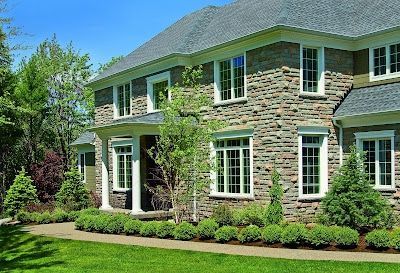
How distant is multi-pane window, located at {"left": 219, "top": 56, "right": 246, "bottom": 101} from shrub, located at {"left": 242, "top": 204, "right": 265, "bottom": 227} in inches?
160

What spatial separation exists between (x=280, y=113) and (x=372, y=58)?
13.3 ft

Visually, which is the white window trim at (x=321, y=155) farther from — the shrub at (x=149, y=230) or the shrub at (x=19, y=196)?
the shrub at (x=19, y=196)

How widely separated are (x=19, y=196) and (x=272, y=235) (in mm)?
14139

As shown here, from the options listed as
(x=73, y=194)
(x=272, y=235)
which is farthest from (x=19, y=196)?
(x=272, y=235)

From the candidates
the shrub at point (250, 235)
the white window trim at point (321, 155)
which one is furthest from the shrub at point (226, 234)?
the white window trim at point (321, 155)

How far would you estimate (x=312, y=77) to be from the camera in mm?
17797

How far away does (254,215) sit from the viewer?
53.8 feet

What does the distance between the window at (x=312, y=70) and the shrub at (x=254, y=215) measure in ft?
13.5

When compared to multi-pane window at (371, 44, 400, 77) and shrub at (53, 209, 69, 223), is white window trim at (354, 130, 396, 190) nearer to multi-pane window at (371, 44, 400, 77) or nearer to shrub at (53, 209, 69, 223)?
multi-pane window at (371, 44, 400, 77)

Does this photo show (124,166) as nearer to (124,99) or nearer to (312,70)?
(124,99)

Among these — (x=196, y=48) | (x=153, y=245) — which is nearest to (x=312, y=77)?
(x=196, y=48)

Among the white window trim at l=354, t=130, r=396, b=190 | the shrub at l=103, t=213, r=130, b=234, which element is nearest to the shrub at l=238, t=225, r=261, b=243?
the shrub at l=103, t=213, r=130, b=234

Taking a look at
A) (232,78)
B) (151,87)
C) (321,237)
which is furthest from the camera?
(151,87)

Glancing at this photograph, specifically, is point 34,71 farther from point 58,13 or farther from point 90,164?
point 58,13
